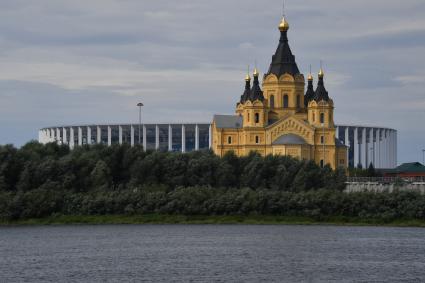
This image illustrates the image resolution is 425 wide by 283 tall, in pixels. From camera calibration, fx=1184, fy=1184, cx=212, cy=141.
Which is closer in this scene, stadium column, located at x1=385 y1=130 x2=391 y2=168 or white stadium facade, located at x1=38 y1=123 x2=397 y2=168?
white stadium facade, located at x1=38 y1=123 x2=397 y2=168

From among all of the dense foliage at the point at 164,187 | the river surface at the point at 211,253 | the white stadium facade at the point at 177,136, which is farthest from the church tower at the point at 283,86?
the river surface at the point at 211,253

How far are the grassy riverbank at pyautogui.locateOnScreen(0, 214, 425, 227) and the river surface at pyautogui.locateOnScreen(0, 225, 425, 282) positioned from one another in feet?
5.92

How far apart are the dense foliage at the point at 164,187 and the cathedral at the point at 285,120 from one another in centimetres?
3145

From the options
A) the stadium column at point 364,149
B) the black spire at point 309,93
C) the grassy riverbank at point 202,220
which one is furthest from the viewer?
the stadium column at point 364,149

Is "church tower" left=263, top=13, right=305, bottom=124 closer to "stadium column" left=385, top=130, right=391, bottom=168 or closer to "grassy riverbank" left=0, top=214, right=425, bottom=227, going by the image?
"grassy riverbank" left=0, top=214, right=425, bottom=227

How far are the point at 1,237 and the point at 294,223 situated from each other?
745 inches

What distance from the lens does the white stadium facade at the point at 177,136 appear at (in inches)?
→ 6924

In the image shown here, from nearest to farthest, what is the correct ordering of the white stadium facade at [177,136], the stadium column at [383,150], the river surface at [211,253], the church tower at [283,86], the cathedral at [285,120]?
the river surface at [211,253] < the cathedral at [285,120] < the church tower at [283,86] < the white stadium facade at [177,136] < the stadium column at [383,150]

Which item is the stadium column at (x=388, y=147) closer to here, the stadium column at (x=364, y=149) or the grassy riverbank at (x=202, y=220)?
the stadium column at (x=364, y=149)

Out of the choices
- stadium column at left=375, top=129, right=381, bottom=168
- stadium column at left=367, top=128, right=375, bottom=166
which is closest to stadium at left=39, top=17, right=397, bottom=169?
stadium column at left=367, top=128, right=375, bottom=166

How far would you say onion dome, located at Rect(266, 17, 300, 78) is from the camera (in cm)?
12500

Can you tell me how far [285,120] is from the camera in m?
123

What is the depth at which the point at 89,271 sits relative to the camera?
4975 cm

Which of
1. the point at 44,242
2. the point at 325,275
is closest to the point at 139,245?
the point at 44,242
